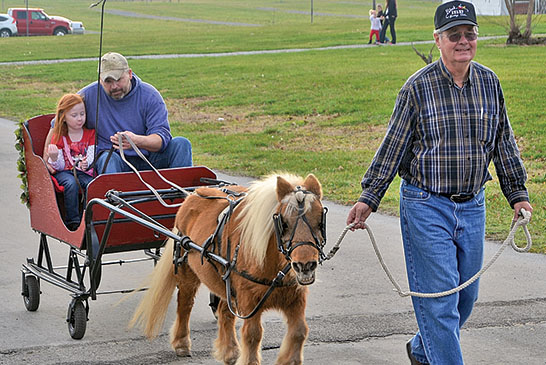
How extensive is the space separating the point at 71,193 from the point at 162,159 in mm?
783

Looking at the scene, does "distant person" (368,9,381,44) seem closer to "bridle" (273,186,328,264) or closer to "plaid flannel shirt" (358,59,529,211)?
"plaid flannel shirt" (358,59,529,211)

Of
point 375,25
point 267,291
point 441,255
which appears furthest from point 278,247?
point 375,25

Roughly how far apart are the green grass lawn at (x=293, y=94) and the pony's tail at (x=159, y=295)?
3.93 meters

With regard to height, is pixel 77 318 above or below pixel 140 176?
below

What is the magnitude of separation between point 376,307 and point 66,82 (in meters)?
20.7

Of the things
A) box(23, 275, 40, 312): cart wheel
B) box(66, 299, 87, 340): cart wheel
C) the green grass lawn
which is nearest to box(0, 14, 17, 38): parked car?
the green grass lawn

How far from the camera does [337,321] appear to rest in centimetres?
621

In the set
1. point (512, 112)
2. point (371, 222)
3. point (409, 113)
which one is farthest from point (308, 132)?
point (409, 113)

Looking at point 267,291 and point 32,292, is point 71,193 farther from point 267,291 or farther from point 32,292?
point 267,291

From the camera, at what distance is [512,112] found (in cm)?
1552

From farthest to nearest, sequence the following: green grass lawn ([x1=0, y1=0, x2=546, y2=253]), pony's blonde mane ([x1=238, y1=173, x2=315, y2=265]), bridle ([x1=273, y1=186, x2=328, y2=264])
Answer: green grass lawn ([x1=0, y1=0, x2=546, y2=253]) < pony's blonde mane ([x1=238, y1=173, x2=315, y2=265]) < bridle ([x1=273, y1=186, x2=328, y2=264])

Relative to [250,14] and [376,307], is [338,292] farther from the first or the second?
[250,14]

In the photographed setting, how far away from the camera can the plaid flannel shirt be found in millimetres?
4246

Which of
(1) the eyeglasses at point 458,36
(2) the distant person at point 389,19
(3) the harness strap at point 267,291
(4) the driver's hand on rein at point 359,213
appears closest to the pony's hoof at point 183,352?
(3) the harness strap at point 267,291
